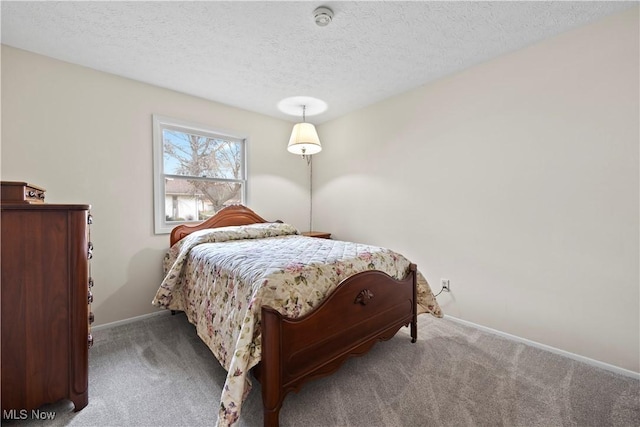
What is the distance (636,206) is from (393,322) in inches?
68.4

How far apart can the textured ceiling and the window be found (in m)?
0.54

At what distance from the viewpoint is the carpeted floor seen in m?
1.37

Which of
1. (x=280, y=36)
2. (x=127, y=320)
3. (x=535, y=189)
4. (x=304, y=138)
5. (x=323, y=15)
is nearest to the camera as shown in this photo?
(x=323, y=15)

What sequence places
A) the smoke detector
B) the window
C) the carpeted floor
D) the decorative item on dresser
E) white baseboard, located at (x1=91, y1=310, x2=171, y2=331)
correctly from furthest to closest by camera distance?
1. the window
2. white baseboard, located at (x1=91, y1=310, x2=171, y2=331)
3. the smoke detector
4. the carpeted floor
5. the decorative item on dresser

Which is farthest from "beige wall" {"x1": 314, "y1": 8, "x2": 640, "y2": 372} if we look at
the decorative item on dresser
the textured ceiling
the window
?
the decorative item on dresser

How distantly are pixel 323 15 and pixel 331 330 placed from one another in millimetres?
1957

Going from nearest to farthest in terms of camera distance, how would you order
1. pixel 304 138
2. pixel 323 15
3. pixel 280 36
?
pixel 323 15 → pixel 280 36 → pixel 304 138

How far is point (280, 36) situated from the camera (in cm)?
196

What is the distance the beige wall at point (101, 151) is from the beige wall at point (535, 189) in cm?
255

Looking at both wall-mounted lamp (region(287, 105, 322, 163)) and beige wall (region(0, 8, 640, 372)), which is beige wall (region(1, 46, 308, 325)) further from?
wall-mounted lamp (region(287, 105, 322, 163))

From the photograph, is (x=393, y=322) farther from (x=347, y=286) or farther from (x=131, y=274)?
(x=131, y=274)

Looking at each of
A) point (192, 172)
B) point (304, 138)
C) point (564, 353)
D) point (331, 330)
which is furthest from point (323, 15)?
point (564, 353)

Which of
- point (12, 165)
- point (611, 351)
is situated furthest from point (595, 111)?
point (12, 165)

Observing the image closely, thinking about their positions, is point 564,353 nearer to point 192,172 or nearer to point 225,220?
point 225,220
